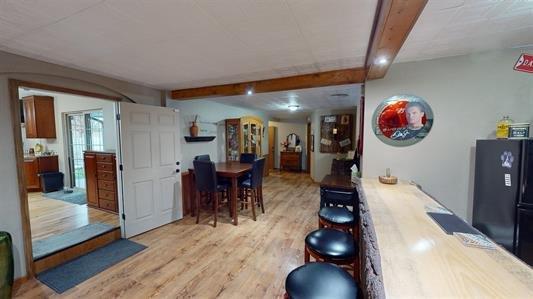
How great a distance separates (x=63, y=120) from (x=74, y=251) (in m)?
3.88

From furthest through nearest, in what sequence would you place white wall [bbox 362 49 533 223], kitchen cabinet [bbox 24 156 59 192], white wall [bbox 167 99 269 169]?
kitchen cabinet [bbox 24 156 59 192]
white wall [bbox 167 99 269 169]
white wall [bbox 362 49 533 223]

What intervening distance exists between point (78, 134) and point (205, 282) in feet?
16.8

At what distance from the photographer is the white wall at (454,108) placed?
6.63 feet

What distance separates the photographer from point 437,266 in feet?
2.81

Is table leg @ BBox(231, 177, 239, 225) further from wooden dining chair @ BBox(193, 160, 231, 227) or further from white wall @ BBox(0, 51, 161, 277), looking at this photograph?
white wall @ BBox(0, 51, 161, 277)

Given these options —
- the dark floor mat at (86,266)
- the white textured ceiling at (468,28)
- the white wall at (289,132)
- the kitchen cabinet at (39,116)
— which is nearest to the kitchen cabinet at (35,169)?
the kitchen cabinet at (39,116)

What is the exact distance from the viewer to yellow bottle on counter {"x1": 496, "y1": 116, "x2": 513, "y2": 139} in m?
Answer: 1.93

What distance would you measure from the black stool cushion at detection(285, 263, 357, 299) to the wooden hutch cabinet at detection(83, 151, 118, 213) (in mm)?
3789

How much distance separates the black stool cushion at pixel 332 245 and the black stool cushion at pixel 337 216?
0.36 meters

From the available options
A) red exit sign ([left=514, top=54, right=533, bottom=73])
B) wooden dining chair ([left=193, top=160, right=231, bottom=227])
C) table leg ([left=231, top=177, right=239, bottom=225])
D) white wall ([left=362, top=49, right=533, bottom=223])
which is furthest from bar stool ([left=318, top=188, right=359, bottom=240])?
red exit sign ([left=514, top=54, right=533, bottom=73])

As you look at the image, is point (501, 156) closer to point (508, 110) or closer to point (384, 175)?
point (508, 110)

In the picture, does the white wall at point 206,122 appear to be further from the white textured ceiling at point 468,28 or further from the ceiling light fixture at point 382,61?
the white textured ceiling at point 468,28

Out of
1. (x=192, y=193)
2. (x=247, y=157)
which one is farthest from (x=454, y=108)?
(x=192, y=193)

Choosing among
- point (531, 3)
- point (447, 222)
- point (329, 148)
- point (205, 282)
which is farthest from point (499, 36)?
point (329, 148)
